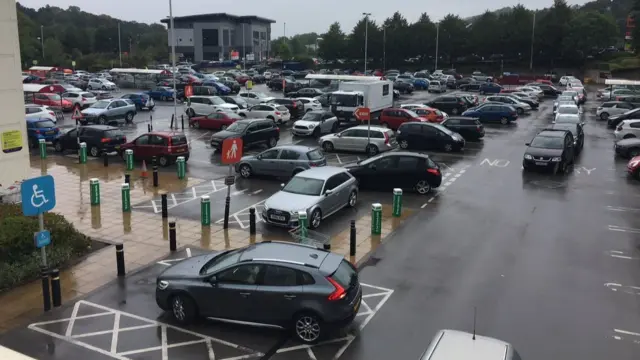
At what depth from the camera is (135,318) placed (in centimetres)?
1152

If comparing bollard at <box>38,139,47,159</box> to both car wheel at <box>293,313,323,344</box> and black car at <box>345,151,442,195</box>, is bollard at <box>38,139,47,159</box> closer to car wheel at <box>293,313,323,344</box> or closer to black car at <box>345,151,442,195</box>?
black car at <box>345,151,442,195</box>

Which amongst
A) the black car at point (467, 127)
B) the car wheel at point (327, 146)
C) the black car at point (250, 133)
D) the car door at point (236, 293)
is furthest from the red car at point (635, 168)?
the car door at point (236, 293)

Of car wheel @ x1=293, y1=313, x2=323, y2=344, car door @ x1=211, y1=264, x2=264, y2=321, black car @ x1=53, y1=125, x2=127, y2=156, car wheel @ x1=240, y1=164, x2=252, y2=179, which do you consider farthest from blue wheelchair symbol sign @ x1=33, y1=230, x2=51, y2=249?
black car @ x1=53, y1=125, x2=127, y2=156

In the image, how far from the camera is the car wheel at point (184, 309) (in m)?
11.1

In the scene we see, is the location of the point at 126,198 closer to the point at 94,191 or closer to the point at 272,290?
the point at 94,191

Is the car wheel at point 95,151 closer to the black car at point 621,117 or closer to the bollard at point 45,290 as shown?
the bollard at point 45,290

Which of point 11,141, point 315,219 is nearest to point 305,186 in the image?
point 315,219

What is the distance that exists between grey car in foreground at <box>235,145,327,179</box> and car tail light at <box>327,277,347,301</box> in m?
12.4

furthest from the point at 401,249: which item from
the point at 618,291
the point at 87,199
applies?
the point at 87,199

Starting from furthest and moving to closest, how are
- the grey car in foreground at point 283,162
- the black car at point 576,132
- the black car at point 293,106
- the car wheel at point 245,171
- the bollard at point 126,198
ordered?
the black car at point 293,106, the black car at point 576,132, the car wheel at point 245,171, the grey car in foreground at point 283,162, the bollard at point 126,198

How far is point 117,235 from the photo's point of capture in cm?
1688

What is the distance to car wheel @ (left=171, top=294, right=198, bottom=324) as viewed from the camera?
11.1 m

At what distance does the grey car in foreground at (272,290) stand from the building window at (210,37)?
446 ft

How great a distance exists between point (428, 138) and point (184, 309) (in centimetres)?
2139
